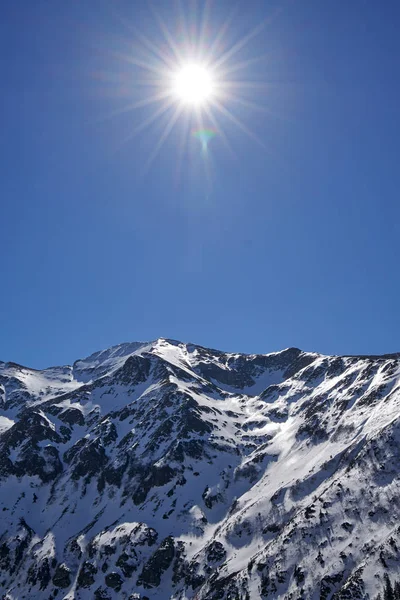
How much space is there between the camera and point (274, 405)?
173 meters

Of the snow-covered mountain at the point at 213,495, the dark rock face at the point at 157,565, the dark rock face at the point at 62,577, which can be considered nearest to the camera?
the snow-covered mountain at the point at 213,495

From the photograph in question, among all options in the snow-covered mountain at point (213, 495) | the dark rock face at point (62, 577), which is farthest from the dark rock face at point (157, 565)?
the dark rock face at point (62, 577)

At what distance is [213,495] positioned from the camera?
117250mm

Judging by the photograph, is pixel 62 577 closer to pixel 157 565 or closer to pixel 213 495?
pixel 157 565

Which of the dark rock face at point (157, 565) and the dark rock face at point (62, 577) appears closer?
the dark rock face at point (157, 565)

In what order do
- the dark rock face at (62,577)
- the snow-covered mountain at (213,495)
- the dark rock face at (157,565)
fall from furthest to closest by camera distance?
the dark rock face at (62,577) → the dark rock face at (157,565) → the snow-covered mountain at (213,495)

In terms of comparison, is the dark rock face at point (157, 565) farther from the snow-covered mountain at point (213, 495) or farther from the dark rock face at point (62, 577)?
the dark rock face at point (62, 577)

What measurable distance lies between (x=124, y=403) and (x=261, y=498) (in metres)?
107

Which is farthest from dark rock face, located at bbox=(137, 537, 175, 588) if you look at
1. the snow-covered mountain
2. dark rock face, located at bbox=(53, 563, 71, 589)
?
dark rock face, located at bbox=(53, 563, 71, 589)

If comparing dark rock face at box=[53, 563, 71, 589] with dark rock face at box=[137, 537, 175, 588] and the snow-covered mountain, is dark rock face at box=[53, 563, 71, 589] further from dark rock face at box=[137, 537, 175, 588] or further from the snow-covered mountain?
dark rock face at box=[137, 537, 175, 588]

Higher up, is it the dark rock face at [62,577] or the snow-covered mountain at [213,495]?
the snow-covered mountain at [213,495]

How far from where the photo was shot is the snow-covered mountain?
7300 centimetres

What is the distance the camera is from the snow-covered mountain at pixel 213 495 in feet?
240

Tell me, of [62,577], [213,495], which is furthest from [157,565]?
[62,577]
